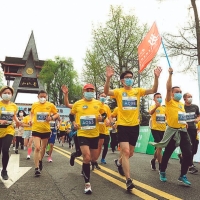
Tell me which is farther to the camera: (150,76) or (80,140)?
(150,76)

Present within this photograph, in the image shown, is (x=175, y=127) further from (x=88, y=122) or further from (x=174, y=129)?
(x=88, y=122)

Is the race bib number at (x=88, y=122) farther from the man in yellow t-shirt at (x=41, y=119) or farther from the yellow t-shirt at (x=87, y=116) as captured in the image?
the man in yellow t-shirt at (x=41, y=119)

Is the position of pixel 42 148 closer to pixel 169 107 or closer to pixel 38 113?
pixel 38 113

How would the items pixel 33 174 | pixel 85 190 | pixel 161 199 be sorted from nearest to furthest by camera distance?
pixel 161 199 < pixel 85 190 < pixel 33 174

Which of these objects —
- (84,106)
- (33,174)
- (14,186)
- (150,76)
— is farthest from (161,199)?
(150,76)

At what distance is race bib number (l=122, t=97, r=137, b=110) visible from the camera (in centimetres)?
578

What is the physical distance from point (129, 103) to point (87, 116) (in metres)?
0.83

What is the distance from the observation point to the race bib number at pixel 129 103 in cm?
578

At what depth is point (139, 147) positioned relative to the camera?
1512 cm

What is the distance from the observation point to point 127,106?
577cm

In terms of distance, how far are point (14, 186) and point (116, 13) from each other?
26.8 m

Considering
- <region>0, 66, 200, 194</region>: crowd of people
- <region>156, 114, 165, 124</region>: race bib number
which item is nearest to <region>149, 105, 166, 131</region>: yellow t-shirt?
<region>156, 114, 165, 124</region>: race bib number

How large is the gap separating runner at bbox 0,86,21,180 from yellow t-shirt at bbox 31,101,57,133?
0.79 meters

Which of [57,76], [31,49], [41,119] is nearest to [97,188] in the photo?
[41,119]
